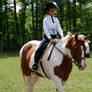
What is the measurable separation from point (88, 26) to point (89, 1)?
584cm

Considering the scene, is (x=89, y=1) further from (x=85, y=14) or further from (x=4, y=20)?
(x=4, y=20)

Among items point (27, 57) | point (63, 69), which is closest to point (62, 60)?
point (63, 69)

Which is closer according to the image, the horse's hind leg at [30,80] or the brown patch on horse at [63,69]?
the brown patch on horse at [63,69]

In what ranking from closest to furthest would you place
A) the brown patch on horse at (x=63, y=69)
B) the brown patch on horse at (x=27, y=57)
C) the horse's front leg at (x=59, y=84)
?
the horse's front leg at (x=59, y=84) < the brown patch on horse at (x=63, y=69) < the brown patch on horse at (x=27, y=57)

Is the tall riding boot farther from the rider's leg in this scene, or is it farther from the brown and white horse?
the brown and white horse

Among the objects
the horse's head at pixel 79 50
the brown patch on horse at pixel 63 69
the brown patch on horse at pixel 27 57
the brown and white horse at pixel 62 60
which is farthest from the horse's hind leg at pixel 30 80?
Answer: the horse's head at pixel 79 50

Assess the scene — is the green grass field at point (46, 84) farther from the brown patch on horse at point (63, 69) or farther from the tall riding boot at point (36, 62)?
the brown patch on horse at point (63, 69)

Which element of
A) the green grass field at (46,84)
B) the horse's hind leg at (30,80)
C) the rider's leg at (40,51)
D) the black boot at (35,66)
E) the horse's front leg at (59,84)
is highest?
the rider's leg at (40,51)

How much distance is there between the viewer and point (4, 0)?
197 ft

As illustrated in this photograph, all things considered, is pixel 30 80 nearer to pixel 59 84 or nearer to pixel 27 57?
pixel 27 57

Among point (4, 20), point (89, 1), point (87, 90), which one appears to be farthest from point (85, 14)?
point (87, 90)

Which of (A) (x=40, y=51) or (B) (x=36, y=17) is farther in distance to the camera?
(B) (x=36, y=17)

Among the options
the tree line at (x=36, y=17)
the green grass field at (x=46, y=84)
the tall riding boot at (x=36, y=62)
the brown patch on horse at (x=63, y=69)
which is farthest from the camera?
the tree line at (x=36, y=17)

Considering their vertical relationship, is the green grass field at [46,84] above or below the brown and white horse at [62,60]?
below
